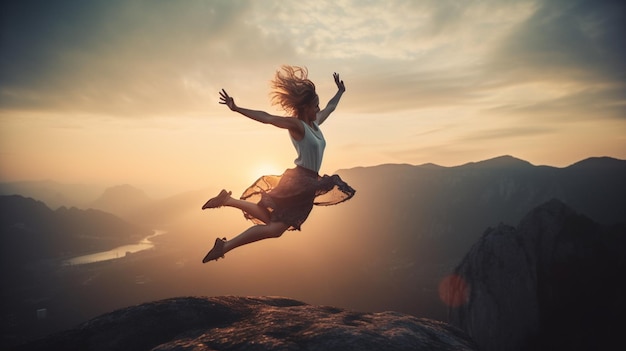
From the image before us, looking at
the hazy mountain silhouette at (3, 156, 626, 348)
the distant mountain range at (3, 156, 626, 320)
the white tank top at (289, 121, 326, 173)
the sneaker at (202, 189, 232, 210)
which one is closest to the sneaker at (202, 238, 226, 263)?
the sneaker at (202, 189, 232, 210)

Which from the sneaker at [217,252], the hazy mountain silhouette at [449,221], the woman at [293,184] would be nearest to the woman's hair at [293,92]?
the woman at [293,184]

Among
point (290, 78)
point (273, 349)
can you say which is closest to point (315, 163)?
point (290, 78)

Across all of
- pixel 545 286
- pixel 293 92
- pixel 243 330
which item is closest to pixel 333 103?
pixel 293 92

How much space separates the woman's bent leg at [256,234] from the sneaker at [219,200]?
0.69 m

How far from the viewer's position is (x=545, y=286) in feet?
95.3

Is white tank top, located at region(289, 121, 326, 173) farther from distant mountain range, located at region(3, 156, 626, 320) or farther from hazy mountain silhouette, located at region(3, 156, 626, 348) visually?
distant mountain range, located at region(3, 156, 626, 320)

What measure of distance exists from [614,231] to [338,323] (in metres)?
40.9

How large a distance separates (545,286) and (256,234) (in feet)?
105

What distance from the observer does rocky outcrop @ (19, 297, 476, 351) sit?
13.2 feet

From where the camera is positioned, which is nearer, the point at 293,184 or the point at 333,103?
the point at 293,184

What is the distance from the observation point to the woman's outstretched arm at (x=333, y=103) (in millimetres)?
6758

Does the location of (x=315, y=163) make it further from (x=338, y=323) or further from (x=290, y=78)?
(x=338, y=323)

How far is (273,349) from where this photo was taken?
3.77 m

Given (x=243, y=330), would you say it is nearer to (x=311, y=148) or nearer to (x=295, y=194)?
(x=295, y=194)
